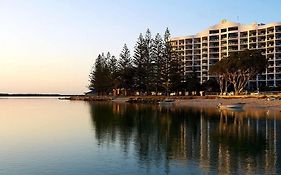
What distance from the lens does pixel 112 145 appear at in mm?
24062

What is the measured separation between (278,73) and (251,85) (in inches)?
377

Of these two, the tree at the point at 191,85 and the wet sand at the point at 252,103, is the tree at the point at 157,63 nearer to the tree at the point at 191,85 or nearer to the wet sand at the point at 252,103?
the tree at the point at 191,85

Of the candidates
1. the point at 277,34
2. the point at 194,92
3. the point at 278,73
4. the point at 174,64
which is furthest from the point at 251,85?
the point at 174,64

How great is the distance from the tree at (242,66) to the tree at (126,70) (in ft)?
98.8

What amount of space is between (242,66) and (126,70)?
135 ft

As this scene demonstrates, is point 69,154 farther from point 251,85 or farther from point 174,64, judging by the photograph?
point 251,85

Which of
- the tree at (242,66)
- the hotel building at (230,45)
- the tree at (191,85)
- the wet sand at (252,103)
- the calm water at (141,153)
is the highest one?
the hotel building at (230,45)

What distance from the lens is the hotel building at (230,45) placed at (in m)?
138

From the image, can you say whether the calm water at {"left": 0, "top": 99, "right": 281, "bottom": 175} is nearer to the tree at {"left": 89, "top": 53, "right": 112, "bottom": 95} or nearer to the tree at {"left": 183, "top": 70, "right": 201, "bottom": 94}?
the tree at {"left": 183, "top": 70, "right": 201, "bottom": 94}

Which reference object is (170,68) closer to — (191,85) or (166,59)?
(166,59)

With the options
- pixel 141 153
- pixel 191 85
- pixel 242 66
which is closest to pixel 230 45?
pixel 191 85

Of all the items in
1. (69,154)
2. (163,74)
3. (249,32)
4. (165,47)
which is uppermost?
(249,32)

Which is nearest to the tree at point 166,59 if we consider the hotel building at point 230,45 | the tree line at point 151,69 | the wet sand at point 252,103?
the tree line at point 151,69

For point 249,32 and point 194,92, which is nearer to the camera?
point 194,92
